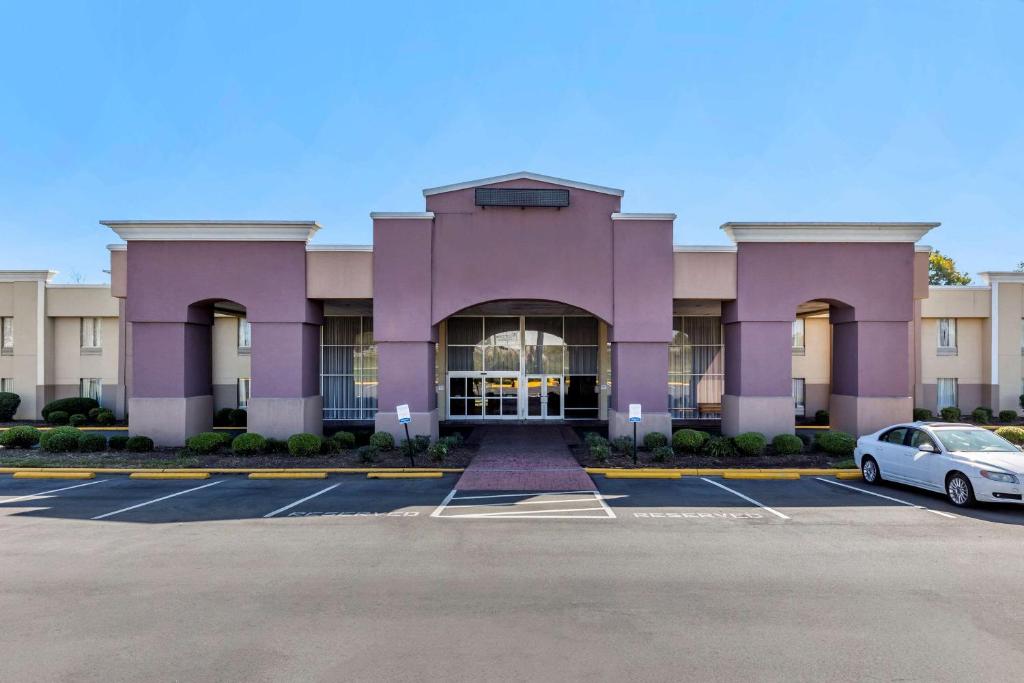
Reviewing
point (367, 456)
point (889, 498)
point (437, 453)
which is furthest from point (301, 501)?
point (889, 498)

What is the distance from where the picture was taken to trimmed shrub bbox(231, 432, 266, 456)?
16.3m

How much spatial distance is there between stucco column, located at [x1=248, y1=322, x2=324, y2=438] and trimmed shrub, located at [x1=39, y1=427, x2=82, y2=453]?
16.0 ft

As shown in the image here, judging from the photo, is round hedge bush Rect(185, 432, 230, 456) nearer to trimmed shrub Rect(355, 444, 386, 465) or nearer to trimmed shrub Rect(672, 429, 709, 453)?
trimmed shrub Rect(355, 444, 386, 465)

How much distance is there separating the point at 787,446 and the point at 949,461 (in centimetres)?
603

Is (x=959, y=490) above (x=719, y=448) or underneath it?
above

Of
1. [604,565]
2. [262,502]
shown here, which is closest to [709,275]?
[604,565]

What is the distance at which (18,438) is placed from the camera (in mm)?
17484

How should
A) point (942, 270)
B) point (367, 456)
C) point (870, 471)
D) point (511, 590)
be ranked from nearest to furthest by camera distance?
point (511, 590), point (870, 471), point (367, 456), point (942, 270)

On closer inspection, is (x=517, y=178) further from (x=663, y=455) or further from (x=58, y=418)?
(x=58, y=418)

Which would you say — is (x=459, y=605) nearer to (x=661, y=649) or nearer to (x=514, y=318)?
(x=661, y=649)

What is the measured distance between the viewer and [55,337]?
27.7 meters

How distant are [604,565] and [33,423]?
29609 mm

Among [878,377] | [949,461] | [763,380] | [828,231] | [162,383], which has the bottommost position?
[949,461]

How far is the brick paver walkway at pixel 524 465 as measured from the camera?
1282cm
